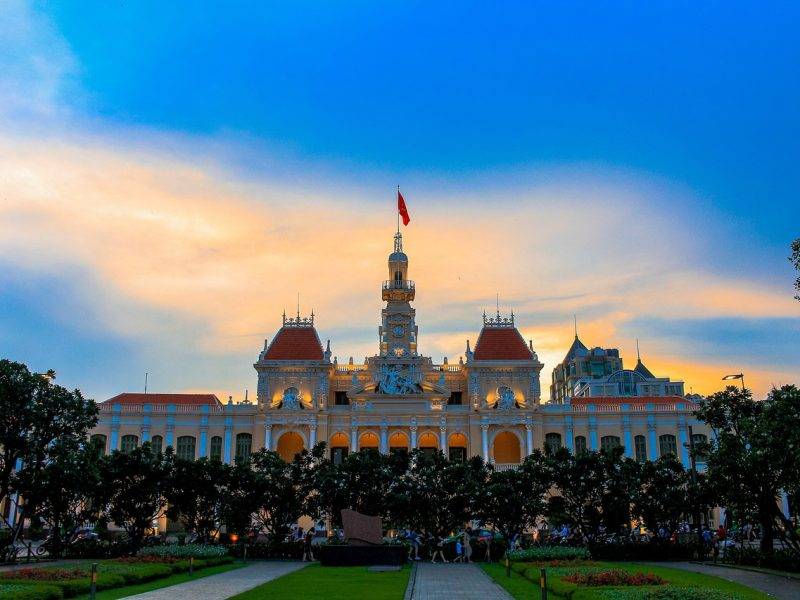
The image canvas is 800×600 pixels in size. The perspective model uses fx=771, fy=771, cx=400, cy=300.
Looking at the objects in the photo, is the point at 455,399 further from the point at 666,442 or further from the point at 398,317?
the point at 666,442

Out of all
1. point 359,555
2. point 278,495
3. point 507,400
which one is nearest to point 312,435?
point 507,400

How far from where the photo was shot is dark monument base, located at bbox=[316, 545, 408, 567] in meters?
34.8

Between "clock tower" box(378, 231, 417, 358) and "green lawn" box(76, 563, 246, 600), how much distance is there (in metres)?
45.2

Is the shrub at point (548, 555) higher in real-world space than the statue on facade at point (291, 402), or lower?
lower

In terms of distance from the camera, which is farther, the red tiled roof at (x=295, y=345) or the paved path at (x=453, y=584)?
the red tiled roof at (x=295, y=345)

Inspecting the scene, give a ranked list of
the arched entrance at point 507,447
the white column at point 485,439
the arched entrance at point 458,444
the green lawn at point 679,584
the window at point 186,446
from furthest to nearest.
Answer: the arched entrance at point 507,447 < the arched entrance at point 458,444 < the window at point 186,446 < the white column at point 485,439 < the green lawn at point 679,584

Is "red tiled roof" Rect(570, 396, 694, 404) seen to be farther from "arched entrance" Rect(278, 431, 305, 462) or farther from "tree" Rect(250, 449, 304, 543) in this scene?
"tree" Rect(250, 449, 304, 543)

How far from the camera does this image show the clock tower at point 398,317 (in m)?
79.4

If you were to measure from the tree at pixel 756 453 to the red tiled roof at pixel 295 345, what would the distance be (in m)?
49.3

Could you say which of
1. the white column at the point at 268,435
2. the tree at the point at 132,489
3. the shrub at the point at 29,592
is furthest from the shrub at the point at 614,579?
the white column at the point at 268,435

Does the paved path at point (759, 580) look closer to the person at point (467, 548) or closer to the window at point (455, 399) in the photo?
the person at point (467, 548)

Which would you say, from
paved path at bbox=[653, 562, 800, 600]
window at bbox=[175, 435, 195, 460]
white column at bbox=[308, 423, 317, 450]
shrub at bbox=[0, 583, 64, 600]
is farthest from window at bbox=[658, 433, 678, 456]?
shrub at bbox=[0, 583, 64, 600]

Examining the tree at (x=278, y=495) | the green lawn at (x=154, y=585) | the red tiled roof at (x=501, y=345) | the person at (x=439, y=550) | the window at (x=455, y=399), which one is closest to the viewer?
the green lawn at (x=154, y=585)

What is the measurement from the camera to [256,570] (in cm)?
3322
